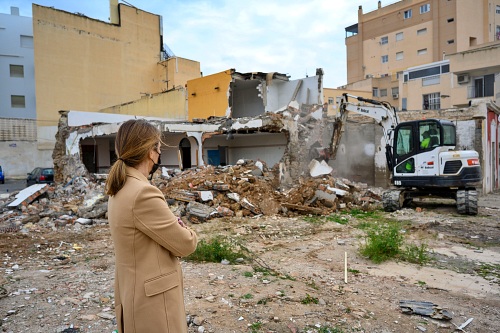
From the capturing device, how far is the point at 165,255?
1612 millimetres

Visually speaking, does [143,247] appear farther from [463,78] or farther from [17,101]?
[17,101]

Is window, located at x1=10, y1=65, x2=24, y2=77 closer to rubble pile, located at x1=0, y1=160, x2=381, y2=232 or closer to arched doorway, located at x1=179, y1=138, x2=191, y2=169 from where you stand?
arched doorway, located at x1=179, y1=138, x2=191, y2=169

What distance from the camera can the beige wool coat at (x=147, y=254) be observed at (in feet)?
5.07

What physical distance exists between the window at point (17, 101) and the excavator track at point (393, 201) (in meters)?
36.1

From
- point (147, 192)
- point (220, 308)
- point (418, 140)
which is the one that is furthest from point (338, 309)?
point (418, 140)

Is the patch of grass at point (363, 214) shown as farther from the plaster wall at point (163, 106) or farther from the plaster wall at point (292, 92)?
the plaster wall at point (163, 106)

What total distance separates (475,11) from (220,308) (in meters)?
45.6

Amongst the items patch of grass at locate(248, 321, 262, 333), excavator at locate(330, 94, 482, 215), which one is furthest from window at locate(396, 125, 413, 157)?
patch of grass at locate(248, 321, 262, 333)

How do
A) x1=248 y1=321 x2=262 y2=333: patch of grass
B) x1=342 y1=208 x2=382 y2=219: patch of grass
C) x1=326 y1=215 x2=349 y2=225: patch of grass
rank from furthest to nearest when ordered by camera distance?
x1=342 y1=208 x2=382 y2=219: patch of grass < x1=326 y1=215 x2=349 y2=225: patch of grass < x1=248 y1=321 x2=262 y2=333: patch of grass

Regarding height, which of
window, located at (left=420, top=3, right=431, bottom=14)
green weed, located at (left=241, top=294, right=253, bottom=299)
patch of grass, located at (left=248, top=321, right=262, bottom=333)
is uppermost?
window, located at (left=420, top=3, right=431, bottom=14)

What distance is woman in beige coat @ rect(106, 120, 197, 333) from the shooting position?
1.55 m

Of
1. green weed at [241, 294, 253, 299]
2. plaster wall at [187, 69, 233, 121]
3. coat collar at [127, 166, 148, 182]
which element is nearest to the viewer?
coat collar at [127, 166, 148, 182]

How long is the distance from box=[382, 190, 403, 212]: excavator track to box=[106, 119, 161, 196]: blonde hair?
33.5 ft

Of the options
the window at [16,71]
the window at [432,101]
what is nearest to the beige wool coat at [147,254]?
the window at [432,101]
